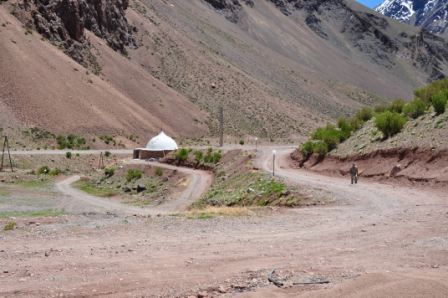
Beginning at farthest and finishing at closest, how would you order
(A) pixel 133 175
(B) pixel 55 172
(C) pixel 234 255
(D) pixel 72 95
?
(D) pixel 72 95 < (B) pixel 55 172 < (A) pixel 133 175 < (C) pixel 234 255

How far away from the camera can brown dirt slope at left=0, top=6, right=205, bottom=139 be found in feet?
200

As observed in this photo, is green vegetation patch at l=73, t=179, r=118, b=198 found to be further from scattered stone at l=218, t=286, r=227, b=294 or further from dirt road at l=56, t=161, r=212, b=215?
scattered stone at l=218, t=286, r=227, b=294

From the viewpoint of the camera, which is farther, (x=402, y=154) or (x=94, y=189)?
(x=94, y=189)

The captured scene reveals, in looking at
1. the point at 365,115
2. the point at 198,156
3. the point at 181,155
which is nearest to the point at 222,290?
the point at 365,115

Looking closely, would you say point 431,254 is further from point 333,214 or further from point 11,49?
point 11,49

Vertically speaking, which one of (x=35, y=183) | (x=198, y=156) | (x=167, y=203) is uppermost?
(x=198, y=156)

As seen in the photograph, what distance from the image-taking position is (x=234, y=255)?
998cm

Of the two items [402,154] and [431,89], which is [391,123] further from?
[431,89]

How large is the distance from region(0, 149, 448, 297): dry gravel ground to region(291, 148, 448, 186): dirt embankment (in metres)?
5.38

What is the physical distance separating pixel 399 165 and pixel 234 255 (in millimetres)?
14987

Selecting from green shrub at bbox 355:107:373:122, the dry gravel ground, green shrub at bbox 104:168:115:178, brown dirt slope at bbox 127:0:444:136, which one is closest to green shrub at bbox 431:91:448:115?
green shrub at bbox 355:107:373:122

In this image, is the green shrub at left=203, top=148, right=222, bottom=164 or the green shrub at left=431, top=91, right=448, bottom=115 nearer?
the green shrub at left=431, top=91, right=448, bottom=115

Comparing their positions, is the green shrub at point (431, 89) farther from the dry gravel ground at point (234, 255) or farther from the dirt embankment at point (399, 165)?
the dry gravel ground at point (234, 255)

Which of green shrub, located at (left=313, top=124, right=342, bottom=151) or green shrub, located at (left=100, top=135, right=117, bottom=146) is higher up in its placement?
green shrub, located at (left=100, top=135, right=117, bottom=146)
